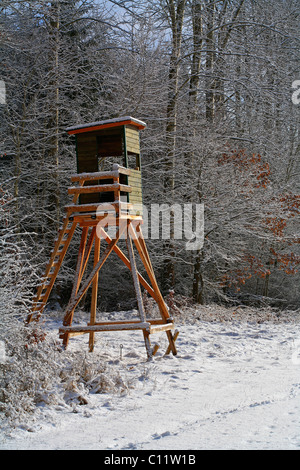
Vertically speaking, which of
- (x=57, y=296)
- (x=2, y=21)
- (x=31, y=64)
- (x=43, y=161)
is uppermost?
(x=2, y=21)

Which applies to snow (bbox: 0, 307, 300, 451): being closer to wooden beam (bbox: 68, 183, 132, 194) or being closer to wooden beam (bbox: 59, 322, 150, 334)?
wooden beam (bbox: 59, 322, 150, 334)

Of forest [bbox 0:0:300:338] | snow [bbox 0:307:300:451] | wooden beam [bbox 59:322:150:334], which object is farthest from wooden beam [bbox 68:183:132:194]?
forest [bbox 0:0:300:338]

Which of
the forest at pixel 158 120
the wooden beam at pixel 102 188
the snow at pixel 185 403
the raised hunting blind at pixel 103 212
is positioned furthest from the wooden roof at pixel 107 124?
the forest at pixel 158 120

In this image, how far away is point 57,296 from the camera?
13.4 m

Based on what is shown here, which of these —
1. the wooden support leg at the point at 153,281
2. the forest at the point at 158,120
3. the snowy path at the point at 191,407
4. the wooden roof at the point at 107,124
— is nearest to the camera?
the snowy path at the point at 191,407

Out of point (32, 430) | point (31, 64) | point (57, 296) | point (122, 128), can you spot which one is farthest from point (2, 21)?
point (32, 430)

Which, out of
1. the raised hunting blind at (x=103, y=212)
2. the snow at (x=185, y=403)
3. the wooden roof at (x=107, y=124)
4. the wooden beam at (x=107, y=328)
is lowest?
the snow at (x=185, y=403)

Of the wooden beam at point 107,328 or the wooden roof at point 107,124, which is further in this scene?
the wooden roof at point 107,124

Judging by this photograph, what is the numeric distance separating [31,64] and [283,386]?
10.6 m

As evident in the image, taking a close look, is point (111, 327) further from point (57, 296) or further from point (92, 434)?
point (57, 296)

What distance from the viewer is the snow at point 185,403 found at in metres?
3.99

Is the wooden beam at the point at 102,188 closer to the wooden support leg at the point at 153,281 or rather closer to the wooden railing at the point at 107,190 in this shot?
the wooden railing at the point at 107,190

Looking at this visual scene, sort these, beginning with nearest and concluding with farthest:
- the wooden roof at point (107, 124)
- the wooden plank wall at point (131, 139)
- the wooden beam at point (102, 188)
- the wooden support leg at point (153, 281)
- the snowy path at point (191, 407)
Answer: the snowy path at point (191, 407)
the wooden beam at point (102, 188)
the wooden roof at point (107, 124)
the wooden plank wall at point (131, 139)
the wooden support leg at point (153, 281)

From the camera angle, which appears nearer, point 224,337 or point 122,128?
point 122,128
